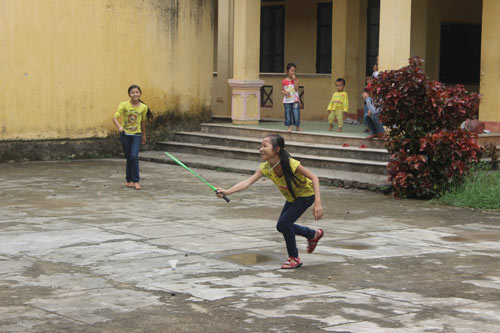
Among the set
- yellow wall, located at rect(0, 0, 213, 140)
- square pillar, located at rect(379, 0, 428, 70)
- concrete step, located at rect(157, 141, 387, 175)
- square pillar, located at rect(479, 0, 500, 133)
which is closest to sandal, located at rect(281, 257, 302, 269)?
concrete step, located at rect(157, 141, 387, 175)

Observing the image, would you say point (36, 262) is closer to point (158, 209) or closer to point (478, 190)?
point (158, 209)

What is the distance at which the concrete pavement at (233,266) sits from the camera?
19.7 feet

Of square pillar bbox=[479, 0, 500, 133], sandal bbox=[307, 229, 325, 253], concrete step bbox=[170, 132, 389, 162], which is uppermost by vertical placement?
square pillar bbox=[479, 0, 500, 133]

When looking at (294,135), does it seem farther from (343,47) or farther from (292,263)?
(292,263)

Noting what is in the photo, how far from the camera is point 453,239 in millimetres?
9414

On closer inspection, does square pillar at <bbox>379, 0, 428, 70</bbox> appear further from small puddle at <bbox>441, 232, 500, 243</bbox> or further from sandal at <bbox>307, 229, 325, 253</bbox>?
sandal at <bbox>307, 229, 325, 253</bbox>

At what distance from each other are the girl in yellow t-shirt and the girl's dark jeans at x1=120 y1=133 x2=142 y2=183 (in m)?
5.78

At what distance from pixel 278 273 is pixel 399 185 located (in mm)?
5450

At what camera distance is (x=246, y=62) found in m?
18.9

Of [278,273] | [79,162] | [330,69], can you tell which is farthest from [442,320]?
[330,69]

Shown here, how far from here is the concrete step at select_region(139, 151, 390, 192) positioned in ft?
44.9

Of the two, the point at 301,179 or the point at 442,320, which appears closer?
the point at 442,320

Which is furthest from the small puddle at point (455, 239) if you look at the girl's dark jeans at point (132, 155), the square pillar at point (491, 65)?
the square pillar at point (491, 65)

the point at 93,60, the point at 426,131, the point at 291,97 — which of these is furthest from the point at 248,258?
the point at 93,60
